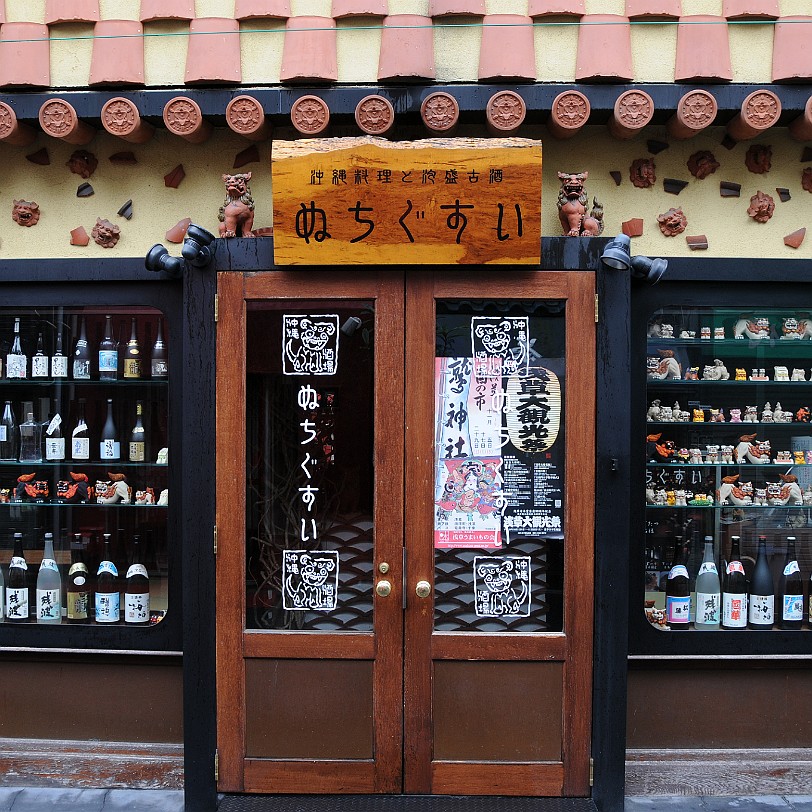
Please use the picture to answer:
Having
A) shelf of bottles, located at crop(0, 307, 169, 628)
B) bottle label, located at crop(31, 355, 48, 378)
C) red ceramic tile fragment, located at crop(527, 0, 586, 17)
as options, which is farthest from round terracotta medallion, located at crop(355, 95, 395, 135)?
bottle label, located at crop(31, 355, 48, 378)

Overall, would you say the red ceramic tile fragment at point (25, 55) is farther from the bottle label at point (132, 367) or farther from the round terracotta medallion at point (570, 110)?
the round terracotta medallion at point (570, 110)

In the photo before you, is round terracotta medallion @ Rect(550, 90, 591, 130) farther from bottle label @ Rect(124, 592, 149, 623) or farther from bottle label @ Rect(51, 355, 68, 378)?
bottle label @ Rect(124, 592, 149, 623)

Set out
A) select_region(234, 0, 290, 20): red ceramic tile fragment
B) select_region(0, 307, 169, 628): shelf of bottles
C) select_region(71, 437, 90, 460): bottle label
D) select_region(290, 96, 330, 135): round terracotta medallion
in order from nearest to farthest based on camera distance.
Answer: select_region(290, 96, 330, 135): round terracotta medallion
select_region(234, 0, 290, 20): red ceramic tile fragment
select_region(0, 307, 169, 628): shelf of bottles
select_region(71, 437, 90, 460): bottle label

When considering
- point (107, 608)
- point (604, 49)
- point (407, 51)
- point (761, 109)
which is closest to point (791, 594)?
point (761, 109)

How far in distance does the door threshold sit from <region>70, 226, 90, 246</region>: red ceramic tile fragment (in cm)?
340

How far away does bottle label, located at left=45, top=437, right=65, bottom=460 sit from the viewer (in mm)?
4859

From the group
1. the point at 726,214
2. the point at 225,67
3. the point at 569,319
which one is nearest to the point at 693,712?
the point at 569,319

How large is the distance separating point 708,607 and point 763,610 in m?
0.33

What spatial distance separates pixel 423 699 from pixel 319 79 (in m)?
3.54

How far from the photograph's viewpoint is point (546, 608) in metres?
4.21

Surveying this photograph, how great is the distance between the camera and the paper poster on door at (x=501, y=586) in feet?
13.9

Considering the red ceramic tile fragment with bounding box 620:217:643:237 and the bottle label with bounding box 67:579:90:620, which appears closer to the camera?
the red ceramic tile fragment with bounding box 620:217:643:237

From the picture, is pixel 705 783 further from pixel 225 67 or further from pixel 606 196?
pixel 225 67

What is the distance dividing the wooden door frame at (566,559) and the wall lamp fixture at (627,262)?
0.22 meters
